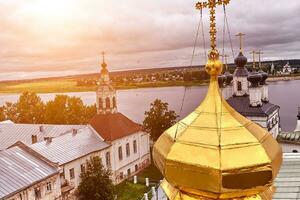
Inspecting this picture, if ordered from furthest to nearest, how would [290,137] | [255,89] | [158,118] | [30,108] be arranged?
[30,108] → [158,118] → [255,89] → [290,137]

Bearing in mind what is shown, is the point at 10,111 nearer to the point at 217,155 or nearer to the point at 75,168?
the point at 75,168

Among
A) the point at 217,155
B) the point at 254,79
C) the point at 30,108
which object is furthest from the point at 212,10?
the point at 30,108

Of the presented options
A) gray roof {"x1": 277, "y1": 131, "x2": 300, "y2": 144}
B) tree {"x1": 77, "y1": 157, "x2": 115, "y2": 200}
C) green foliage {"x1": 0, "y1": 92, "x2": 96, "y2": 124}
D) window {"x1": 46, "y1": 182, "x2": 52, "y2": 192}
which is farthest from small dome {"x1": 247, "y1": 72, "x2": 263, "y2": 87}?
green foliage {"x1": 0, "y1": 92, "x2": 96, "y2": 124}

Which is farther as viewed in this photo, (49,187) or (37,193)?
(49,187)

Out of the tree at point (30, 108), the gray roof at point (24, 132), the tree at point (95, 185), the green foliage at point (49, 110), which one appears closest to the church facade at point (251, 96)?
the tree at point (95, 185)

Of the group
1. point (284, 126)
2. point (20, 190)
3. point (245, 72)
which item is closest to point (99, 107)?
point (245, 72)

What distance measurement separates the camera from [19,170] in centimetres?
2133

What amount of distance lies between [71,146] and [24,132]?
9.24 meters

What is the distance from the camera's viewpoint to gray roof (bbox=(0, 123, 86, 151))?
3400 centimetres

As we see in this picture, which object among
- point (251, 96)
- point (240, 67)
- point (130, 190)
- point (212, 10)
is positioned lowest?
point (130, 190)

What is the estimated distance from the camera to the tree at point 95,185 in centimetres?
2438

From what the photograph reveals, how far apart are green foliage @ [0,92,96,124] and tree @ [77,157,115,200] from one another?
72.0 feet

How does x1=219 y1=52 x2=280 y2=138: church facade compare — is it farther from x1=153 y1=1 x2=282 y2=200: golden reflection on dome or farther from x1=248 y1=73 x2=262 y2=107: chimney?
x1=153 y1=1 x2=282 y2=200: golden reflection on dome

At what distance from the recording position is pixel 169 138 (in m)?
3.41
